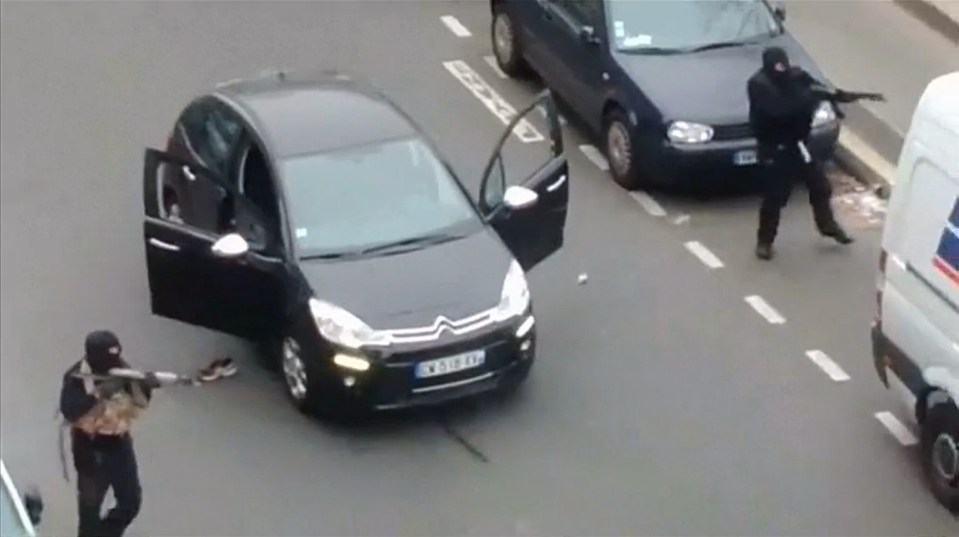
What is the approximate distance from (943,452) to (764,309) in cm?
274

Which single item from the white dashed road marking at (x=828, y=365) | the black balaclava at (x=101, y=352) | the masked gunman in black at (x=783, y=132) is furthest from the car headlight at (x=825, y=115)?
the black balaclava at (x=101, y=352)

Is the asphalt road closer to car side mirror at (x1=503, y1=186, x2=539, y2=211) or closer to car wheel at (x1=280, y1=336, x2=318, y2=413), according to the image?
car wheel at (x1=280, y1=336, x2=318, y2=413)

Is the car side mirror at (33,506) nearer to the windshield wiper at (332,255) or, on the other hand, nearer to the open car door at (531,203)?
the windshield wiper at (332,255)

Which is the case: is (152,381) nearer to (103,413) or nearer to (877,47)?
(103,413)

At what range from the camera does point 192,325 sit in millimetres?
12695

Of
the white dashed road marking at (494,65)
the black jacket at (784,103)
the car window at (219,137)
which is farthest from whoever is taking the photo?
the white dashed road marking at (494,65)

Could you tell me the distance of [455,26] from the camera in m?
19.0

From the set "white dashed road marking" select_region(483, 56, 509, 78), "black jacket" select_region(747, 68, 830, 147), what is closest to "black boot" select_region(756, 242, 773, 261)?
"black jacket" select_region(747, 68, 830, 147)

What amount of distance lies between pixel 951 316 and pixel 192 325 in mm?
5042

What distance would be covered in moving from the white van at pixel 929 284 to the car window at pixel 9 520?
16.7ft

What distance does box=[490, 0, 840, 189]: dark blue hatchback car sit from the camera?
1474 centimetres

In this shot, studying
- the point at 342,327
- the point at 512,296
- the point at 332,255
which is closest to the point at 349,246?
the point at 332,255

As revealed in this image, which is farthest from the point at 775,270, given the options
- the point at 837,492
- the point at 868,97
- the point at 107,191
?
the point at 107,191

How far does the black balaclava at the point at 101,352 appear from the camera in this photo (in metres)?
9.79
